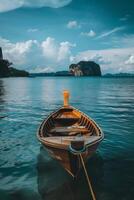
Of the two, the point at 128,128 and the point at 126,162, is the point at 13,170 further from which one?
the point at 128,128

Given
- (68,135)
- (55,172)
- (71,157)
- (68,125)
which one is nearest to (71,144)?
(71,157)

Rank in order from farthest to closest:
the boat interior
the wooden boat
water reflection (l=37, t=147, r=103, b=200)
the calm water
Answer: the boat interior, the calm water, water reflection (l=37, t=147, r=103, b=200), the wooden boat

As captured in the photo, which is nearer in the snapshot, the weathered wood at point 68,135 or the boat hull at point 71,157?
the boat hull at point 71,157

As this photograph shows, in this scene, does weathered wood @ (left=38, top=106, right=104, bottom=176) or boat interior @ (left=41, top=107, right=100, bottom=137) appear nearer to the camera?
weathered wood @ (left=38, top=106, right=104, bottom=176)

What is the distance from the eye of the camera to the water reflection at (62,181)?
425 inches

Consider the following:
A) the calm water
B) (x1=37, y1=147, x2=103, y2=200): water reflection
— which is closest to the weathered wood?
(x1=37, y1=147, x2=103, y2=200): water reflection

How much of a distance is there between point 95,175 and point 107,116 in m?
15.7

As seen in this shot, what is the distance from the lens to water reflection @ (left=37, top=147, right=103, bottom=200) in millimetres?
10796

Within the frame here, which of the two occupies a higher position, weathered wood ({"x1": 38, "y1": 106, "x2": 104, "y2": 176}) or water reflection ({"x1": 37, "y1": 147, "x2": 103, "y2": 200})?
weathered wood ({"x1": 38, "y1": 106, "x2": 104, "y2": 176})

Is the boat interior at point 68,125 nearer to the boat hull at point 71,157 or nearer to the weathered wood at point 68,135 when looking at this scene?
the weathered wood at point 68,135

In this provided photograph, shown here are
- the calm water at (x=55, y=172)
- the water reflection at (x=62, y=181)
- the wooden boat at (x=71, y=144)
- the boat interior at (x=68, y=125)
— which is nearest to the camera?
the wooden boat at (x=71, y=144)

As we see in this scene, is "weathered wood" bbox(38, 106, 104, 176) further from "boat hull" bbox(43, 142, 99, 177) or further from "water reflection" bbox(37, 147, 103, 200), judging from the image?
"water reflection" bbox(37, 147, 103, 200)

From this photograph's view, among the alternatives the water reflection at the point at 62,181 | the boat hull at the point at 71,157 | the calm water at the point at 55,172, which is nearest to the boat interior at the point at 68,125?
the calm water at the point at 55,172

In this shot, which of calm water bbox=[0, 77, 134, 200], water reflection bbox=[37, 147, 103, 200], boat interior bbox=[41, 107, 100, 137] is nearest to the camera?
water reflection bbox=[37, 147, 103, 200]
